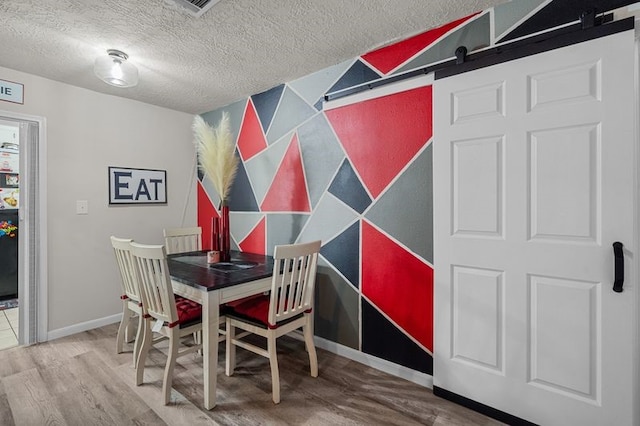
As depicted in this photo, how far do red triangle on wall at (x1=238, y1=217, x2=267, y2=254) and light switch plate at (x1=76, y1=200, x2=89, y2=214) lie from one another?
149cm

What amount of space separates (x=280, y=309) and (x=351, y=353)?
0.84 metres

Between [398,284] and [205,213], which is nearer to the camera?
[398,284]

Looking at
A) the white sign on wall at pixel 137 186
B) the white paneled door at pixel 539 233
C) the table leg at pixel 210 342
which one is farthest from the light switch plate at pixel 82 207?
the white paneled door at pixel 539 233

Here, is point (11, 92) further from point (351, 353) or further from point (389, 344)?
point (389, 344)

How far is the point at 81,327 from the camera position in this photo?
2.92 m

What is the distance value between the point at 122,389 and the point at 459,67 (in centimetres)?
289

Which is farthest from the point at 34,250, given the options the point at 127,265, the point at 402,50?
the point at 402,50

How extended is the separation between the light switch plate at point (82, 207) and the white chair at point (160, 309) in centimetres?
150

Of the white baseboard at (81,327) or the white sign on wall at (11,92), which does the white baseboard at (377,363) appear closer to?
the white baseboard at (81,327)

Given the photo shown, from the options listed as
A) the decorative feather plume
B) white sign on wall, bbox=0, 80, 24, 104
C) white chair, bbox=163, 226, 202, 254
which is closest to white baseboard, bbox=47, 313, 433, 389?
white chair, bbox=163, 226, 202, 254

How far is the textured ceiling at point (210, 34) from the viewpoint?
1743 mm

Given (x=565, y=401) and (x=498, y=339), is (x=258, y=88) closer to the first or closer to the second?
(x=498, y=339)

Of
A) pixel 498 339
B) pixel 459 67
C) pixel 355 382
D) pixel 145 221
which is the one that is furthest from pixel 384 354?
pixel 145 221

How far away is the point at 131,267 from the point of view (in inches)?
81.8
